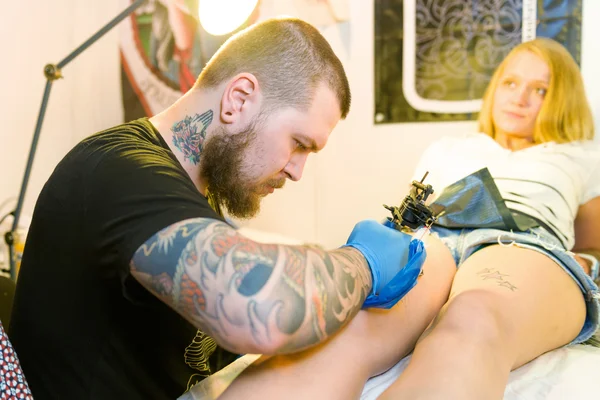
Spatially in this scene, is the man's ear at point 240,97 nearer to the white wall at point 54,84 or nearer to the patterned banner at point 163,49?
the patterned banner at point 163,49

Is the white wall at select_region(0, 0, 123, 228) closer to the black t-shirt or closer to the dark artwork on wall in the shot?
the dark artwork on wall

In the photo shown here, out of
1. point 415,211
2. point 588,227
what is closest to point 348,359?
point 415,211

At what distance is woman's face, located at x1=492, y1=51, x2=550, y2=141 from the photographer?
1.43 metres

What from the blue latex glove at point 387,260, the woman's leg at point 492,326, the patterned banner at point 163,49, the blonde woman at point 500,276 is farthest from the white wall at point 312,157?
the blue latex glove at point 387,260

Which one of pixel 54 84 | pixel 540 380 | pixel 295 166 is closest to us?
pixel 540 380

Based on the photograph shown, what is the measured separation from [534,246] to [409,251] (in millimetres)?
365

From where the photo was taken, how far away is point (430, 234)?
112 centimetres

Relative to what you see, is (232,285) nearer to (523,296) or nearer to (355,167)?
(523,296)

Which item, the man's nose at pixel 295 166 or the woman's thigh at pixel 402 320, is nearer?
the woman's thigh at pixel 402 320

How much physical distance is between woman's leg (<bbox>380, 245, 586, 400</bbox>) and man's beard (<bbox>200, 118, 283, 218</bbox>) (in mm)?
378

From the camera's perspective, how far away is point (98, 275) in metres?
0.67

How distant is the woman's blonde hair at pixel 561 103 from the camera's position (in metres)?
1.40

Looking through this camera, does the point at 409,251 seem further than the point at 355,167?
No

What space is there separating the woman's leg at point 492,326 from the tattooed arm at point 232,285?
182 mm
